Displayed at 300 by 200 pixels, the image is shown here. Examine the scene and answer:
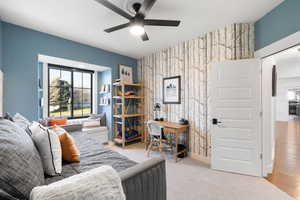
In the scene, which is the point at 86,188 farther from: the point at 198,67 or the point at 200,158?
the point at 198,67

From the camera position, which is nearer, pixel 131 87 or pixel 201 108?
pixel 201 108

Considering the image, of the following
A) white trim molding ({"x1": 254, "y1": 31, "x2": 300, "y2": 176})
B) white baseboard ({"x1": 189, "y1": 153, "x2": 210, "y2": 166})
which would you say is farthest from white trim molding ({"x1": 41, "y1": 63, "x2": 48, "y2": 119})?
white trim molding ({"x1": 254, "y1": 31, "x2": 300, "y2": 176})

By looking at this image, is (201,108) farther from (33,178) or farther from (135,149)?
(33,178)

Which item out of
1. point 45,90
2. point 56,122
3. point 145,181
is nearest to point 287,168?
point 145,181

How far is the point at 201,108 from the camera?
298cm

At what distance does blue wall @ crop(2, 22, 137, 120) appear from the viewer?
2369 millimetres

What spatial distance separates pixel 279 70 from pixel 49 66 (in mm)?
9294

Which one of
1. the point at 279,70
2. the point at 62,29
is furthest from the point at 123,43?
the point at 279,70

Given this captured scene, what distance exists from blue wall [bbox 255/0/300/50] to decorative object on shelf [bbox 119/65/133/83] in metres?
3.18

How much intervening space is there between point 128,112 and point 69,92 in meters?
1.77

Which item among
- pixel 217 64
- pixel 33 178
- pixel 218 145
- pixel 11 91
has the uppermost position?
pixel 217 64

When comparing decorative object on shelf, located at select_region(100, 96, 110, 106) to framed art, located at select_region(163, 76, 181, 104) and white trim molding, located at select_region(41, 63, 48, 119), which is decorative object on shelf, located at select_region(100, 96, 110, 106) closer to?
white trim molding, located at select_region(41, 63, 48, 119)

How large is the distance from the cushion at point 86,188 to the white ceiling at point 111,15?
82.0 inches

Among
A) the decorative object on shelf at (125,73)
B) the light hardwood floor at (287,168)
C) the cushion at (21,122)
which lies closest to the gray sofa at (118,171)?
the cushion at (21,122)
